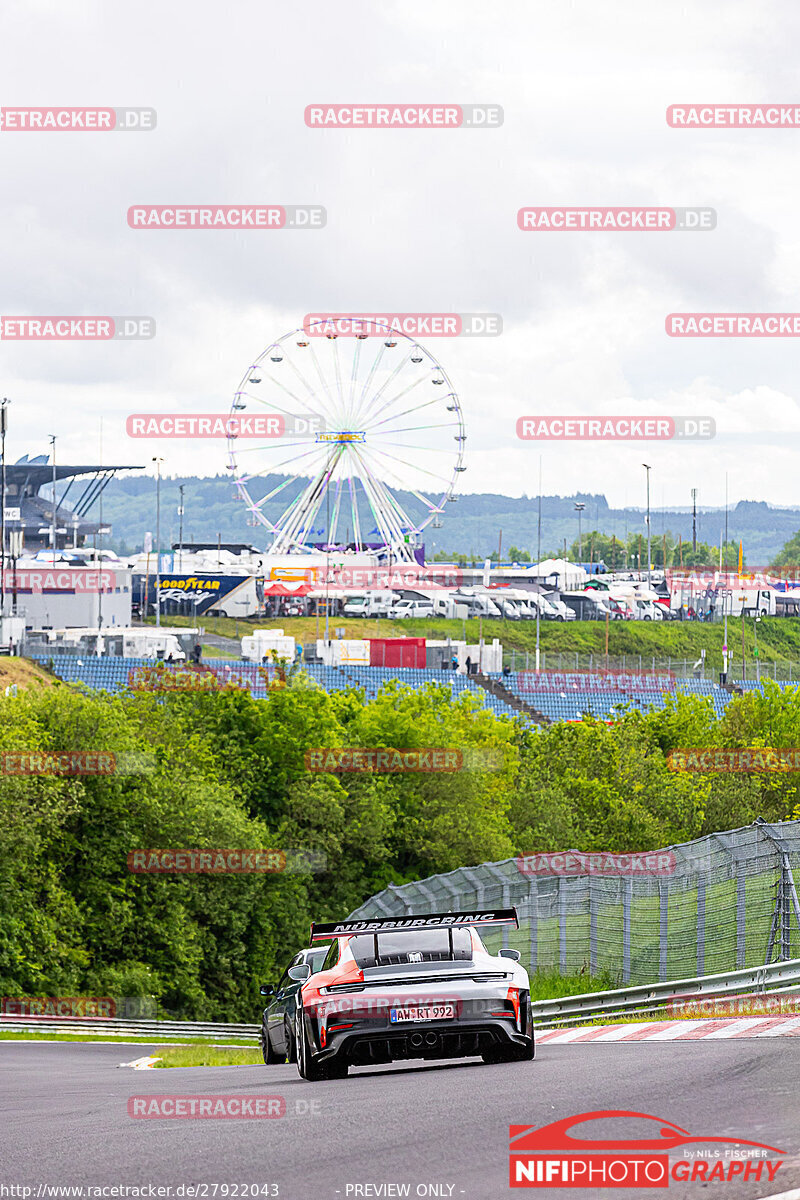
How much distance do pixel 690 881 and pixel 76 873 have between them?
2605 cm

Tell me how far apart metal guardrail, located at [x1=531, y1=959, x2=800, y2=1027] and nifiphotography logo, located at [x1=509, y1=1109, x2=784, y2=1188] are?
7191 millimetres

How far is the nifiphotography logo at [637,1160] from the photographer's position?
21.1 ft

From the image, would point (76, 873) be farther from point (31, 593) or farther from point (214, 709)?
point (31, 593)

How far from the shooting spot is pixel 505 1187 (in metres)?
6.45

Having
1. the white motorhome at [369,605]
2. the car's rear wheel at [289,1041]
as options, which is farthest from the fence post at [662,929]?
the white motorhome at [369,605]

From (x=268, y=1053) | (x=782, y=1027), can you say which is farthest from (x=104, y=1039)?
(x=782, y=1027)

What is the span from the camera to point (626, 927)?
725 inches

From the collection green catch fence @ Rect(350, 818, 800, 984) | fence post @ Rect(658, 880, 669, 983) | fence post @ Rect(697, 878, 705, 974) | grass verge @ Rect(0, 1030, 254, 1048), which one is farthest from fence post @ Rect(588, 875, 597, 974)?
grass verge @ Rect(0, 1030, 254, 1048)

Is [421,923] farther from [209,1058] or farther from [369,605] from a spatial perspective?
[369,605]

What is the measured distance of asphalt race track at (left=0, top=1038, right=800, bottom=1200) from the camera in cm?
678

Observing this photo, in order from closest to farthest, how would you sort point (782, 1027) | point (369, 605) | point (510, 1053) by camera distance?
point (510, 1053), point (782, 1027), point (369, 605)

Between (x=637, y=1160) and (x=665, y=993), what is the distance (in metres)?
8.83

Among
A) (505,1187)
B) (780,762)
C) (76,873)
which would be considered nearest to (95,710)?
(76,873)

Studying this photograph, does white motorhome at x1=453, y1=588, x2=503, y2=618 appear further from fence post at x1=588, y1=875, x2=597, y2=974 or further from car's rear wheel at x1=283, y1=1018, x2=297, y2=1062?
car's rear wheel at x1=283, y1=1018, x2=297, y2=1062
